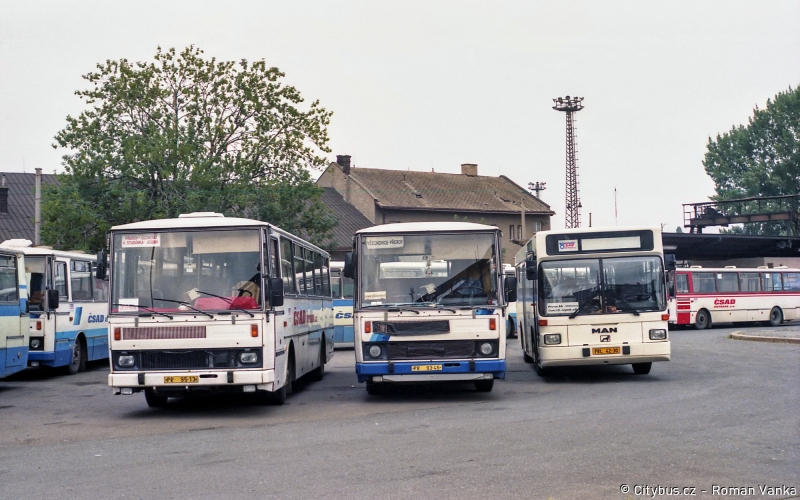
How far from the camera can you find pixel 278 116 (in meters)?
40.2

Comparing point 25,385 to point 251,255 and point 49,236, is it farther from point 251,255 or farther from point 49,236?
point 49,236

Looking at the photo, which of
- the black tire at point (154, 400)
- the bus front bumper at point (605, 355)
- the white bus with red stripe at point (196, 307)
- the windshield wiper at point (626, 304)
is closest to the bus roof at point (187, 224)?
the white bus with red stripe at point (196, 307)

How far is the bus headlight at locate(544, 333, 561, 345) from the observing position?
17.9m

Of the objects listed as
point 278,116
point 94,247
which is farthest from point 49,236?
point 278,116

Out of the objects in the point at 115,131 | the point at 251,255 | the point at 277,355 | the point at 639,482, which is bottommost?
the point at 639,482

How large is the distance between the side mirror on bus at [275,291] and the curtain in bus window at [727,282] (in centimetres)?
3022

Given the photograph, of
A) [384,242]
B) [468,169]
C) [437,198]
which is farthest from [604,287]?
[468,169]

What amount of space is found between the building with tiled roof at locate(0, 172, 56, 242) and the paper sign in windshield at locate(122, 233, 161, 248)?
1577 inches

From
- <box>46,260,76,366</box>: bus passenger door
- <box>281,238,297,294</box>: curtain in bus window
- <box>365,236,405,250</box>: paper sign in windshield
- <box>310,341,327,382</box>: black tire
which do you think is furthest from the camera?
<box>46,260,76,366</box>: bus passenger door

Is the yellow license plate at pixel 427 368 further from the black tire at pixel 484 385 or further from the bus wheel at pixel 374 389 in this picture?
the black tire at pixel 484 385

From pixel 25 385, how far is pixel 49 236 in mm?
17828

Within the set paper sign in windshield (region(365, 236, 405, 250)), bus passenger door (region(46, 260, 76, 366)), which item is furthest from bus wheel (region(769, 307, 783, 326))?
paper sign in windshield (region(365, 236, 405, 250))

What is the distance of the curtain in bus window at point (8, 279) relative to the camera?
17156 mm

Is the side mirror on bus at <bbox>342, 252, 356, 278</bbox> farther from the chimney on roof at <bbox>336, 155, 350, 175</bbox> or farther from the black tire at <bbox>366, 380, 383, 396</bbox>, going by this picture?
the chimney on roof at <bbox>336, 155, 350, 175</bbox>
